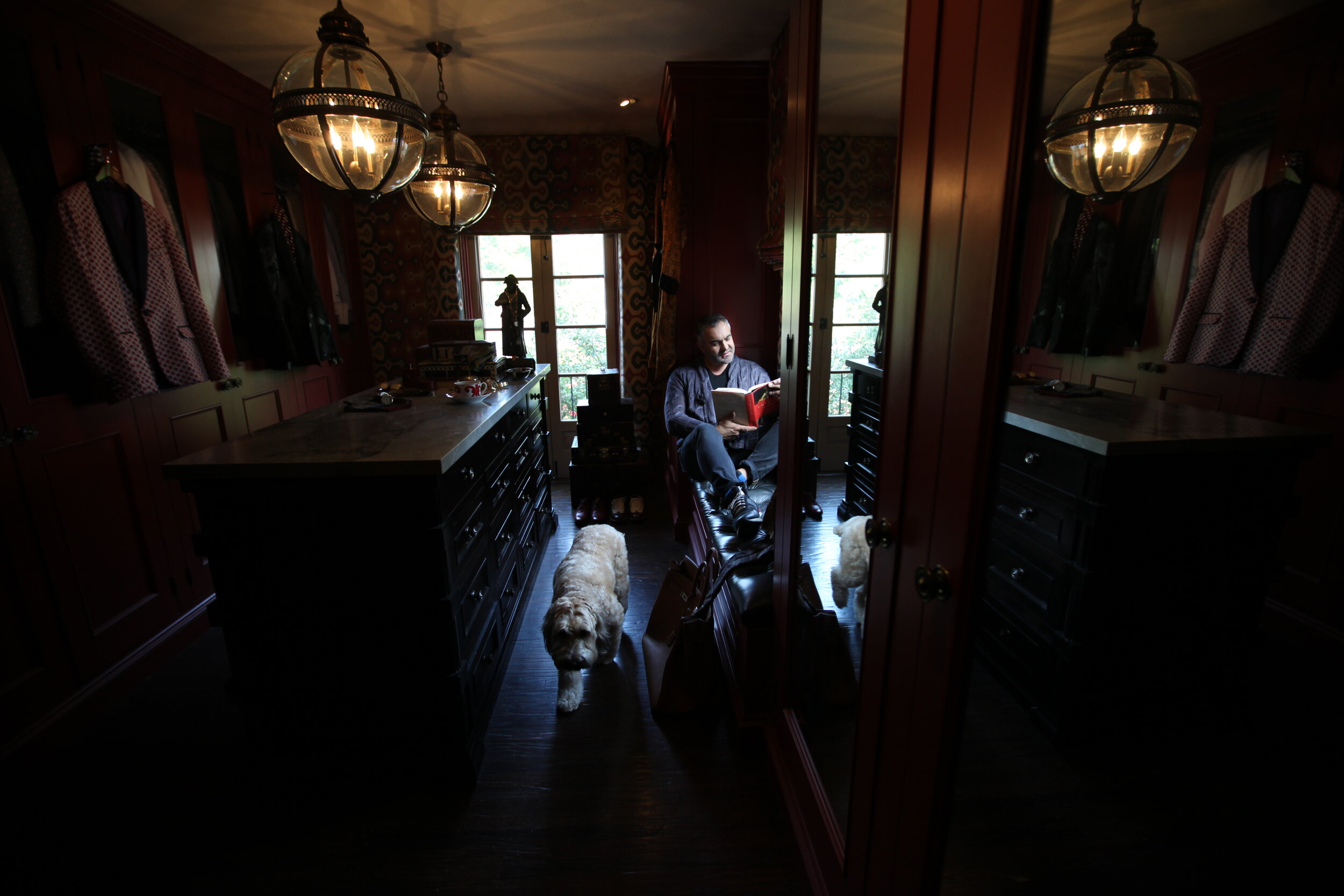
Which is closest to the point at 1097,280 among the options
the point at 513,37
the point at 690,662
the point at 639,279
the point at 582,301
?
the point at 690,662

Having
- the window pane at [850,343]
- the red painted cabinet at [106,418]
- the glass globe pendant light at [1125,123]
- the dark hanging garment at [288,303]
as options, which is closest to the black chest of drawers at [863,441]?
the window pane at [850,343]

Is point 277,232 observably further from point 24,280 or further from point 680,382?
point 680,382

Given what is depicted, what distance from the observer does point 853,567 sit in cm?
113

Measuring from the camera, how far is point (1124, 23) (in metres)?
0.46

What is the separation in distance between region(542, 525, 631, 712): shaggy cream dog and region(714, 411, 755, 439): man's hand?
0.81 metres

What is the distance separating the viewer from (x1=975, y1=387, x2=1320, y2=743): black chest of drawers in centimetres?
56

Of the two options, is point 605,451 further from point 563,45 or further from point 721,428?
point 563,45

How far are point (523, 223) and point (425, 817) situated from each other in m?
3.56

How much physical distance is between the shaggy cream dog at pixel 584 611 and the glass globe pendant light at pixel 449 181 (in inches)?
59.0

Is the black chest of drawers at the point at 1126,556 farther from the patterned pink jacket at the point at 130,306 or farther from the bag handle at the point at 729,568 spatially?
the patterned pink jacket at the point at 130,306

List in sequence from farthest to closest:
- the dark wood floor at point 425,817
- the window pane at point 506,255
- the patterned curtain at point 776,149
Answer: the window pane at point 506,255
the patterned curtain at point 776,149
the dark wood floor at point 425,817

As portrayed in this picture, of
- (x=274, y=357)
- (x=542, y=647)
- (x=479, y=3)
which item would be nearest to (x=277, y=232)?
(x=274, y=357)

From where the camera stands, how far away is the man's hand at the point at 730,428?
289cm

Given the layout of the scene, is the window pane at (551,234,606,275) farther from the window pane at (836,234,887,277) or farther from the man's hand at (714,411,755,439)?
the window pane at (836,234,887,277)
